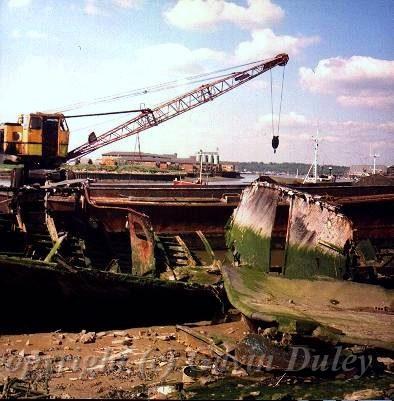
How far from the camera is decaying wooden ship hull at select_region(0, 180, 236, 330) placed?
6.17 m

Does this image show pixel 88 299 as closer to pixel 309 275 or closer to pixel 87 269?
pixel 87 269

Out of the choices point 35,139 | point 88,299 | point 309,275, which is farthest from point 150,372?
point 35,139

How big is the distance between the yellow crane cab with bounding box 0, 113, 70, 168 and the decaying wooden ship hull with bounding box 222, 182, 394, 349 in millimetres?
11802

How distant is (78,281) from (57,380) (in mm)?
1615

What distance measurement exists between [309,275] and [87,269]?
3.31 metres

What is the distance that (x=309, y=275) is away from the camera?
6.38m

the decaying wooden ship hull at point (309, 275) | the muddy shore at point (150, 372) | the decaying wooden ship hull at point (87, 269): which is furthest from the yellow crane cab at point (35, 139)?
the muddy shore at point (150, 372)

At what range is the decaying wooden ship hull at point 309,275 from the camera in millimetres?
4906

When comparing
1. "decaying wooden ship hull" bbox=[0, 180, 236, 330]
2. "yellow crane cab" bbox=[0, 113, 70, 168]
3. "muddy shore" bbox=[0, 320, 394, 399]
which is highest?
"yellow crane cab" bbox=[0, 113, 70, 168]

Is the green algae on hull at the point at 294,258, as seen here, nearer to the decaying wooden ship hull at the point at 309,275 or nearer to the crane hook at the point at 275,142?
the decaying wooden ship hull at the point at 309,275

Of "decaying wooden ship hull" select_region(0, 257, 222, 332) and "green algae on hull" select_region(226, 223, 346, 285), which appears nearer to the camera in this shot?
"decaying wooden ship hull" select_region(0, 257, 222, 332)

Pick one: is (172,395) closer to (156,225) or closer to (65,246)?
(65,246)

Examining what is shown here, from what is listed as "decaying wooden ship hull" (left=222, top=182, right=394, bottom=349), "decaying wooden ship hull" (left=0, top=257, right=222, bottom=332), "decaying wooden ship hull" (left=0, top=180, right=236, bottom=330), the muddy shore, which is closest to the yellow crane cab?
"decaying wooden ship hull" (left=0, top=180, right=236, bottom=330)

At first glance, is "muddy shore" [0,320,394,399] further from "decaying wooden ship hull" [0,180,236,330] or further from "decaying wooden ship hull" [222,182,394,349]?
"decaying wooden ship hull" [222,182,394,349]
